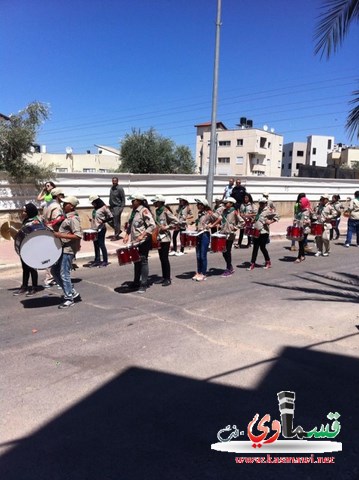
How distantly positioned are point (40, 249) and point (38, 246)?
54 millimetres

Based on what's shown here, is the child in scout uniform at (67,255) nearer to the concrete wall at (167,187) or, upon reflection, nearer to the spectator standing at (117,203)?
the concrete wall at (167,187)

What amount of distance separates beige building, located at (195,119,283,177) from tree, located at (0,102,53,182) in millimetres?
64624

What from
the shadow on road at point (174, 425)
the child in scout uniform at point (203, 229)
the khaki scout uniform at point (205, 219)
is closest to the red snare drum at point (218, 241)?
the child in scout uniform at point (203, 229)

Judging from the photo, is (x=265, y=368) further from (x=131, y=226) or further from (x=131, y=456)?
(x=131, y=226)

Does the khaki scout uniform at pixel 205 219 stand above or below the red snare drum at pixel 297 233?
above

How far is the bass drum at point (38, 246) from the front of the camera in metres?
6.61

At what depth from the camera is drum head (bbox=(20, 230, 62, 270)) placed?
6.62 metres

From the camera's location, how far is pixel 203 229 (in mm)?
9195

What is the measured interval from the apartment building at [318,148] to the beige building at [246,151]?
20955mm

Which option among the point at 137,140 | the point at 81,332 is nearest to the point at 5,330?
the point at 81,332

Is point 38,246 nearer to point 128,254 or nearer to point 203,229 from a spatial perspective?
point 128,254

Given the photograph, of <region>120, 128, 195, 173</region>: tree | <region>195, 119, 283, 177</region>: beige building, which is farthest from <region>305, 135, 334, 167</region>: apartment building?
<region>120, 128, 195, 173</region>: tree

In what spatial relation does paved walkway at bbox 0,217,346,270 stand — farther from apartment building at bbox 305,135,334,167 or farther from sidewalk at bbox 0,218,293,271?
apartment building at bbox 305,135,334,167

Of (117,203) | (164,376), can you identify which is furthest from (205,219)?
(117,203)
